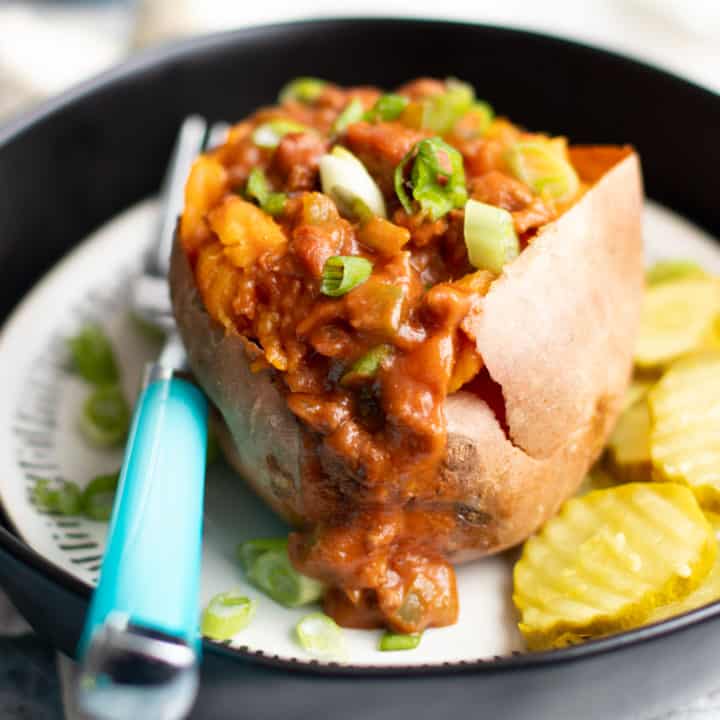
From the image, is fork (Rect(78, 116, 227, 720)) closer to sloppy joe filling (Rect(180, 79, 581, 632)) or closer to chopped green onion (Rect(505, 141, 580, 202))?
sloppy joe filling (Rect(180, 79, 581, 632))

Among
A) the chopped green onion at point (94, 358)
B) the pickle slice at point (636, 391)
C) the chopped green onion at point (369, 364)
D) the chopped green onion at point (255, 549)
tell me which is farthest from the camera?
the chopped green onion at point (94, 358)

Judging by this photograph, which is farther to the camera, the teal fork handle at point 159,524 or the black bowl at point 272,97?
the black bowl at point 272,97

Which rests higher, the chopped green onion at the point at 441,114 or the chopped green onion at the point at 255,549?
the chopped green onion at the point at 441,114

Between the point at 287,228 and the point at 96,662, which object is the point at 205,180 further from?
the point at 96,662

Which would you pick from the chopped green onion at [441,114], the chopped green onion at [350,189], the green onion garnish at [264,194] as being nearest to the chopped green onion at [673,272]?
the chopped green onion at [441,114]

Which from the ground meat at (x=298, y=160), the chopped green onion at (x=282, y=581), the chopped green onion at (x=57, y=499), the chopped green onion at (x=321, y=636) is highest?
the ground meat at (x=298, y=160)

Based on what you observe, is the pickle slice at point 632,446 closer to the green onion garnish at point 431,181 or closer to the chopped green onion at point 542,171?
the chopped green onion at point 542,171

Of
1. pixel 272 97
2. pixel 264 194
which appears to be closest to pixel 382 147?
pixel 264 194
